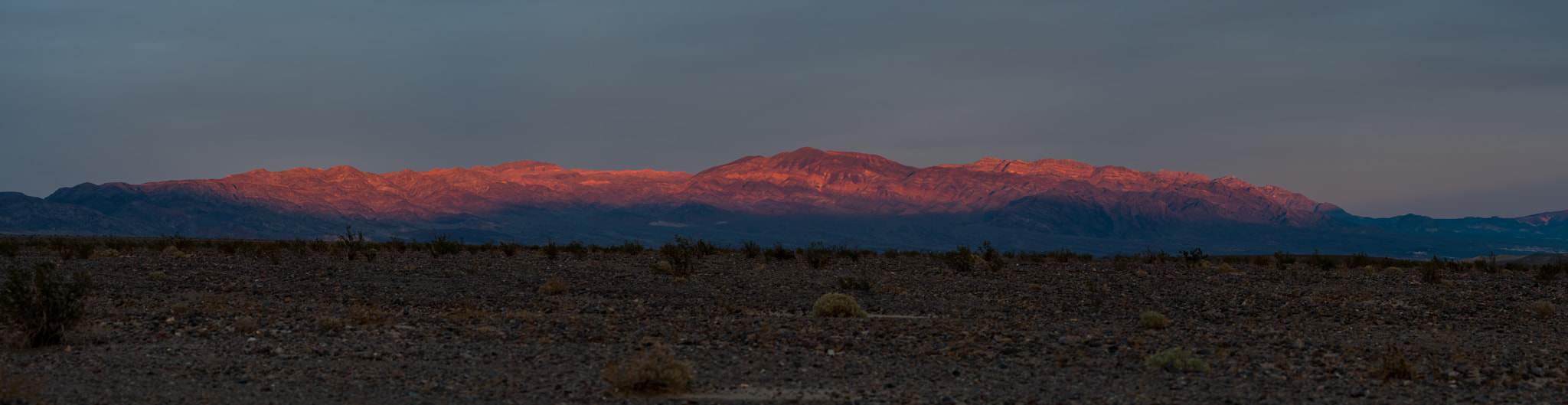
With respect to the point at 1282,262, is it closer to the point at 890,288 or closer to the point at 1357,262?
the point at 1357,262

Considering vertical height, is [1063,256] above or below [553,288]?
above

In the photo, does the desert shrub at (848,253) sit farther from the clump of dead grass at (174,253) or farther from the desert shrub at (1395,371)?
the desert shrub at (1395,371)

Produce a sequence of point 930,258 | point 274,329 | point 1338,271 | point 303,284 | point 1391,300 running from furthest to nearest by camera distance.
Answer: point 930,258, point 1338,271, point 303,284, point 1391,300, point 274,329

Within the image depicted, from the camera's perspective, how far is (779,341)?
13.6 metres

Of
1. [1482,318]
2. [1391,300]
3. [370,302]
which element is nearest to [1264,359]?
[1482,318]

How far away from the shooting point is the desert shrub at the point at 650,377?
401 inches

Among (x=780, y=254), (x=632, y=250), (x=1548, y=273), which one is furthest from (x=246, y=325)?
(x=1548, y=273)

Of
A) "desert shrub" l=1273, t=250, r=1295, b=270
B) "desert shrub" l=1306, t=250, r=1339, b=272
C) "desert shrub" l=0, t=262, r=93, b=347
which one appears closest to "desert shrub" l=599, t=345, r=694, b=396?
"desert shrub" l=0, t=262, r=93, b=347

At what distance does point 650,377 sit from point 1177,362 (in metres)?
6.71

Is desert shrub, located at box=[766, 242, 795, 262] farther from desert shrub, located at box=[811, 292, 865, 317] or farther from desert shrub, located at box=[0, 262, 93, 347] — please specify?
desert shrub, located at box=[0, 262, 93, 347]

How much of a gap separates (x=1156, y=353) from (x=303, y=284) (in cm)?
1854

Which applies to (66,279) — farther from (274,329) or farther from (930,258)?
(930,258)

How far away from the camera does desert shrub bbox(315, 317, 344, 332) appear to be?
1399 centimetres

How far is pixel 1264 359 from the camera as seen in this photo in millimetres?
12203
